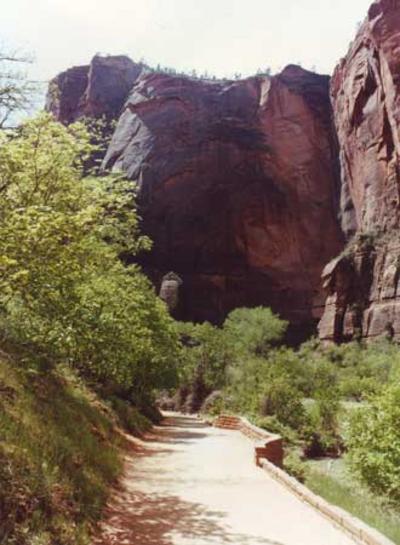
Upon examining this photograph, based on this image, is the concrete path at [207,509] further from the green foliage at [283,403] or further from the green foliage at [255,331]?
the green foliage at [255,331]

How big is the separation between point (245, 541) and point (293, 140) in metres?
65.6

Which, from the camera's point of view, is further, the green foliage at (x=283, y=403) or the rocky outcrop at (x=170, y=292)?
the rocky outcrop at (x=170, y=292)

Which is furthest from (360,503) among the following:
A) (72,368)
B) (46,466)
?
(72,368)

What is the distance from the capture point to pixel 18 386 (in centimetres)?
1237

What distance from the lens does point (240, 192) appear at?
229 ft

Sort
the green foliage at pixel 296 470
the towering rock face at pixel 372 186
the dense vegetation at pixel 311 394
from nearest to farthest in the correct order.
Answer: the dense vegetation at pixel 311 394
the green foliage at pixel 296 470
the towering rock face at pixel 372 186

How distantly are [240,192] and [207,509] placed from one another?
61346 millimetres

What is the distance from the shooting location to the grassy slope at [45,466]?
6820 mm

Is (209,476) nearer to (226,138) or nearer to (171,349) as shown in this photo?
(171,349)

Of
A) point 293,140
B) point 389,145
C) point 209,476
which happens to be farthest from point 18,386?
point 293,140

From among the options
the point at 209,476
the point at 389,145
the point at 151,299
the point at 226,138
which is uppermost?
the point at 226,138

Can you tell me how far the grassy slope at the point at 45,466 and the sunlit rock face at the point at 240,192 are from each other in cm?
5454

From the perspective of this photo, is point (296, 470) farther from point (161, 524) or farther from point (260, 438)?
point (161, 524)

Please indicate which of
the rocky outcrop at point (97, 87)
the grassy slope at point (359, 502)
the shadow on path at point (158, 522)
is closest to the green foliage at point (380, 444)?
the grassy slope at point (359, 502)
